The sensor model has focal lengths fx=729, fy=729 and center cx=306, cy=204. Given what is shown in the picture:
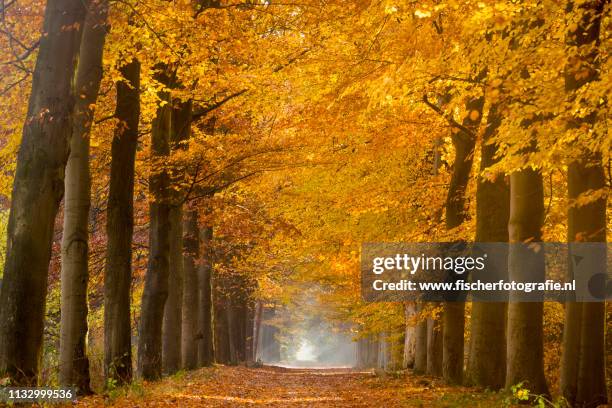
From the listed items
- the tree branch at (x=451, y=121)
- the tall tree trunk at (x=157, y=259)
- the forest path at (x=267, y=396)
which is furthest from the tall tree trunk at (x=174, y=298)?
the tree branch at (x=451, y=121)

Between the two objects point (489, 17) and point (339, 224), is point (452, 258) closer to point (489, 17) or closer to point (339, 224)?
point (339, 224)

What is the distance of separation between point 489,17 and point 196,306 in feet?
51.7

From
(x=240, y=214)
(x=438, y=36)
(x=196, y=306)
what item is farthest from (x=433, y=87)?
(x=196, y=306)

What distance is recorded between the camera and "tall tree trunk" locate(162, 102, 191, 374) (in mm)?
18703

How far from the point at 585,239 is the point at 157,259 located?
31.9 feet

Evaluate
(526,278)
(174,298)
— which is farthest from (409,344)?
(526,278)

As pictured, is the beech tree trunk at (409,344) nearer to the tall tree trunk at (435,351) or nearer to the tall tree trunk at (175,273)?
the tall tree trunk at (435,351)

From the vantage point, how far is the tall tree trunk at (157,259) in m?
16.8

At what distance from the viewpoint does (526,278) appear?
12.3m

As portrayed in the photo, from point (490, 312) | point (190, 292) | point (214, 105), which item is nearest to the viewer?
point (490, 312)

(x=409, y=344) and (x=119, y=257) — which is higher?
(x=119, y=257)

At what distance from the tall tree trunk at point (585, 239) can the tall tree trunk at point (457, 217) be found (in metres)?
4.68

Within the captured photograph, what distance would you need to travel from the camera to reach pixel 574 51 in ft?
35.1

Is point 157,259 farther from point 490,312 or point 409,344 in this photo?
point 409,344
